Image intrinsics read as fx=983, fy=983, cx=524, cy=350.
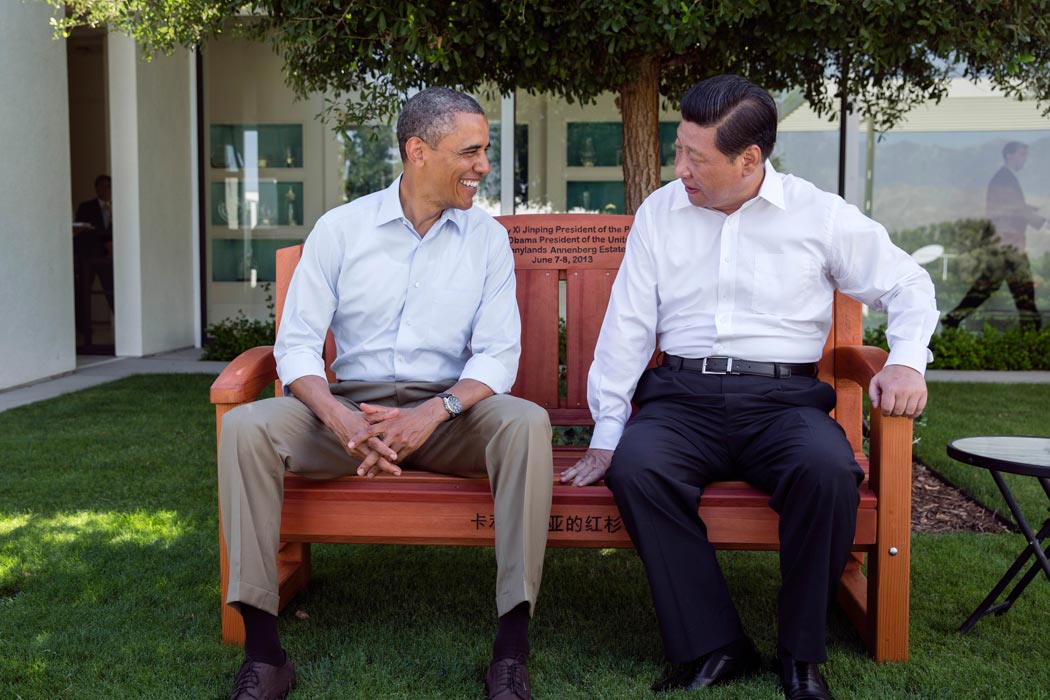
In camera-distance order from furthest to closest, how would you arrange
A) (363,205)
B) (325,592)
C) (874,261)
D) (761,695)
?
(325,592) < (363,205) < (874,261) < (761,695)

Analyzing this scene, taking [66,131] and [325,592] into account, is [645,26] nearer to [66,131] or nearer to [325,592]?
[325,592]

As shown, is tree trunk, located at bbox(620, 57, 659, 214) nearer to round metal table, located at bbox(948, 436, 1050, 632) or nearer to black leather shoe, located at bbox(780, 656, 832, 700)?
round metal table, located at bbox(948, 436, 1050, 632)

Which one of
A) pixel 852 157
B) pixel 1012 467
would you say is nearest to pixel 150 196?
pixel 852 157

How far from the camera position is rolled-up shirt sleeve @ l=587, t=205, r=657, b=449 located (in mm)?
2869

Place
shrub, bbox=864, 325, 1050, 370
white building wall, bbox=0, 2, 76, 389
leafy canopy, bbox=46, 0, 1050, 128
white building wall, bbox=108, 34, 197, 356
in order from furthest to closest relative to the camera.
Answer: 1. white building wall, bbox=108, 34, 197, 356
2. shrub, bbox=864, 325, 1050, 370
3. white building wall, bbox=0, 2, 76, 389
4. leafy canopy, bbox=46, 0, 1050, 128

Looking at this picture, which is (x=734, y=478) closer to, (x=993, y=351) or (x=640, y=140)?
(x=640, y=140)

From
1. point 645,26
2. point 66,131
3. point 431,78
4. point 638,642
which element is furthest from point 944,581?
point 66,131

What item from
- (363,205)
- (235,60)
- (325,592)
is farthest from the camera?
(235,60)

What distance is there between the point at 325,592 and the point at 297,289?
3.47ft

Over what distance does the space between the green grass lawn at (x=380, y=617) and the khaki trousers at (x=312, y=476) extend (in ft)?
1.08

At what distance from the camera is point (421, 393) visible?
→ 9.52 feet

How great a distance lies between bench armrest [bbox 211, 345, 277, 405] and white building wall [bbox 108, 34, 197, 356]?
6.43 metres

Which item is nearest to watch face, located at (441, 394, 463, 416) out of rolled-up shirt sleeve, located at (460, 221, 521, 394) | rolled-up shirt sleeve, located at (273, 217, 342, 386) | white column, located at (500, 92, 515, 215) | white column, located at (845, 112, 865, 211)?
rolled-up shirt sleeve, located at (460, 221, 521, 394)

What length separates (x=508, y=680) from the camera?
2436mm
